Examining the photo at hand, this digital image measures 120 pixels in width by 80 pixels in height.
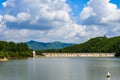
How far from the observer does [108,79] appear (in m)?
56.8

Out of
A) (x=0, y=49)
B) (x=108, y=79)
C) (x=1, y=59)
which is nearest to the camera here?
(x=108, y=79)

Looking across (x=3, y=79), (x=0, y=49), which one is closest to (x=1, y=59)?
(x=0, y=49)

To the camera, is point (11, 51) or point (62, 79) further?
point (11, 51)

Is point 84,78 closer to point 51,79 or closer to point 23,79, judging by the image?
point 51,79

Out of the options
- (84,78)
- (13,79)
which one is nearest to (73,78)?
(84,78)

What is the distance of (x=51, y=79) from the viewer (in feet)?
190

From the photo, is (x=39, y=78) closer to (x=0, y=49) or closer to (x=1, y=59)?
(x=1, y=59)

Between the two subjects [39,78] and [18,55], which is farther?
[18,55]

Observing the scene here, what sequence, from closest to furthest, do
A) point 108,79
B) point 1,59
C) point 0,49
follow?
point 108,79, point 1,59, point 0,49

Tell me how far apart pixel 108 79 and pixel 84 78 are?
4.62 m

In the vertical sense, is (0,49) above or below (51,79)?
above

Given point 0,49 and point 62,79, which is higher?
point 0,49

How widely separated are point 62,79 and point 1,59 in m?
102

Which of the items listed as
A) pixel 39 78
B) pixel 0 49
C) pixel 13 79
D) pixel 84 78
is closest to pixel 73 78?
pixel 84 78
